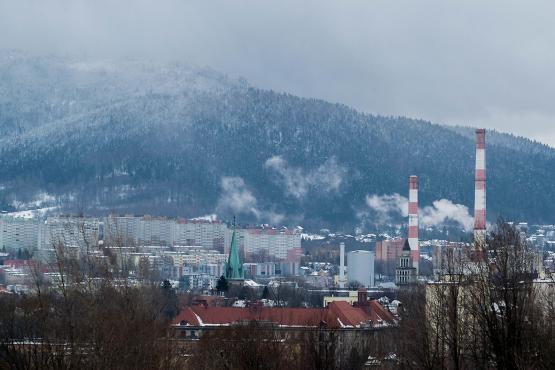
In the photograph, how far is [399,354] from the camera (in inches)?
1652

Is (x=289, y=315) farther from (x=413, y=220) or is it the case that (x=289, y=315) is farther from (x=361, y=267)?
(x=361, y=267)

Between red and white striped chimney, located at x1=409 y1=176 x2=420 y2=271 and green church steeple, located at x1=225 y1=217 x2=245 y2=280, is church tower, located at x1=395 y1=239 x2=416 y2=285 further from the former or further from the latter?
green church steeple, located at x1=225 y1=217 x2=245 y2=280

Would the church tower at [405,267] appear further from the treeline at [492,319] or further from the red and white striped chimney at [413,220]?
the treeline at [492,319]

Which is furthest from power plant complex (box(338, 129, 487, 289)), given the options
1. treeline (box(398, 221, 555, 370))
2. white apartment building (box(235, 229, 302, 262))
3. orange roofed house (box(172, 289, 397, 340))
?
white apartment building (box(235, 229, 302, 262))

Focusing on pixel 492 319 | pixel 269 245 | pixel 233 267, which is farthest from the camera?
pixel 269 245

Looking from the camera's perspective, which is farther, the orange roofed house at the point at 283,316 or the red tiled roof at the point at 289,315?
the red tiled roof at the point at 289,315

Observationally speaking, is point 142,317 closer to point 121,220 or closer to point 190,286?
point 190,286

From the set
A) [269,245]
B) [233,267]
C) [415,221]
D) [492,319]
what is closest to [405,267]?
[415,221]

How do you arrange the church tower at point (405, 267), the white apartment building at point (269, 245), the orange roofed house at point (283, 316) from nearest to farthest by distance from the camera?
the orange roofed house at point (283, 316)
the church tower at point (405, 267)
the white apartment building at point (269, 245)

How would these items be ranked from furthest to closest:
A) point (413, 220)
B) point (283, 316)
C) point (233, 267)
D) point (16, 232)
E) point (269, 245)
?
point (269, 245)
point (16, 232)
point (233, 267)
point (413, 220)
point (283, 316)

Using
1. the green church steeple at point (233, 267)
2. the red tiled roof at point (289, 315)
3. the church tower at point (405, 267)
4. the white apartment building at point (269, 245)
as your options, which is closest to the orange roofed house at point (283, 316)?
the red tiled roof at point (289, 315)

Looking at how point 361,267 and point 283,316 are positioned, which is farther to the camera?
point 361,267

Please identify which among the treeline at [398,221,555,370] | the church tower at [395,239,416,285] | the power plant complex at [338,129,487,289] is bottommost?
the treeline at [398,221,555,370]

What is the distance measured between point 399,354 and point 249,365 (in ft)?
15.7
